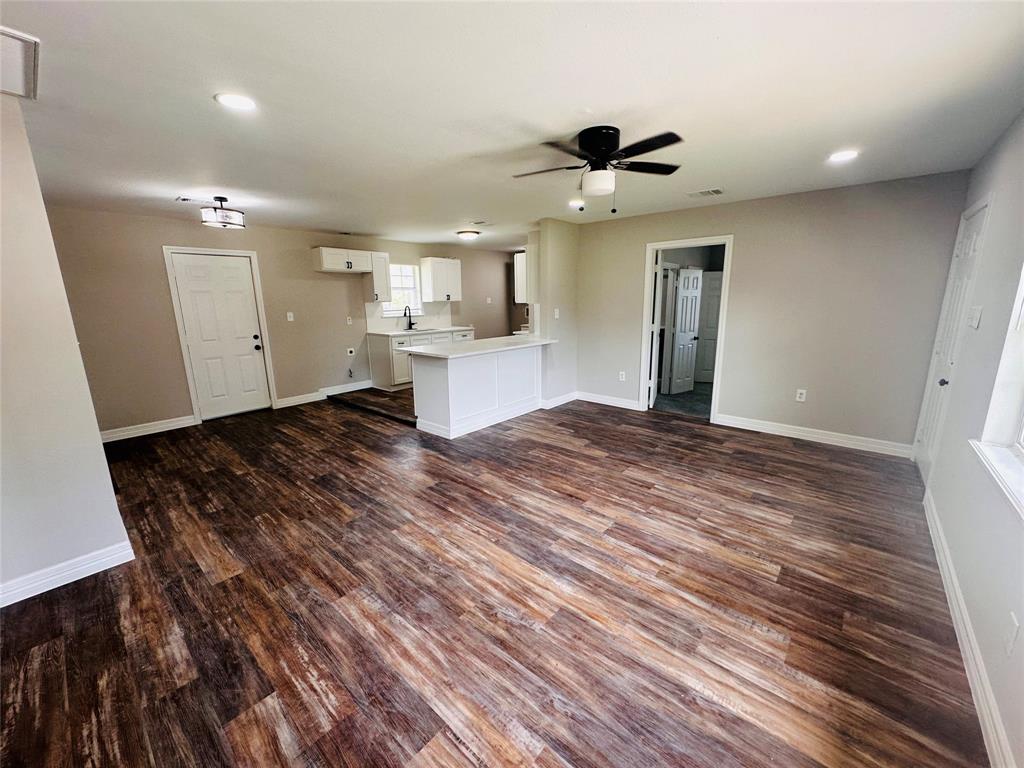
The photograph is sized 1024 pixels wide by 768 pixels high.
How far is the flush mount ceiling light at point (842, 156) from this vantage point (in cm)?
270

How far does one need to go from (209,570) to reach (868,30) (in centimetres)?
390

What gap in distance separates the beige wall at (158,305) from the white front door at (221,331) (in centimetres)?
15

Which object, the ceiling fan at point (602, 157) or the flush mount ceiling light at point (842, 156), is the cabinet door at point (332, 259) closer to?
the ceiling fan at point (602, 157)

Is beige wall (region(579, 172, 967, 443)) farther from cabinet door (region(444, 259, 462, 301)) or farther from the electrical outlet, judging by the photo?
cabinet door (region(444, 259, 462, 301))

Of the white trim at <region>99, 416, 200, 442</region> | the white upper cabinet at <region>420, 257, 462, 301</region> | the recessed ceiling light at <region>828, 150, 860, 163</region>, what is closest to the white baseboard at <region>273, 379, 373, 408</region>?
the white trim at <region>99, 416, 200, 442</region>

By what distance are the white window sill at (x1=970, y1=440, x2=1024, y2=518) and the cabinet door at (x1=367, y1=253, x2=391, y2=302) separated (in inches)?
247

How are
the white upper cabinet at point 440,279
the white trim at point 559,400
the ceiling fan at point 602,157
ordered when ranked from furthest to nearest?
the white upper cabinet at point 440,279 < the white trim at point 559,400 < the ceiling fan at point 602,157

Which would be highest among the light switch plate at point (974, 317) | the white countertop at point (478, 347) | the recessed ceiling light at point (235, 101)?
the recessed ceiling light at point (235, 101)

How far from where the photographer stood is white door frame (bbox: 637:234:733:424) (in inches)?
169

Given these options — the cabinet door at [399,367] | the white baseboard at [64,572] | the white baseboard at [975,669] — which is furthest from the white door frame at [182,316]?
the white baseboard at [975,669]

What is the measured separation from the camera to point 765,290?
410cm

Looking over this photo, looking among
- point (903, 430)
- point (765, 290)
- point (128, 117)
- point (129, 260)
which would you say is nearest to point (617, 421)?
point (765, 290)

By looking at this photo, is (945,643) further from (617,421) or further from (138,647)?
(138,647)

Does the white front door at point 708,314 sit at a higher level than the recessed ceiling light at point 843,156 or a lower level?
lower
